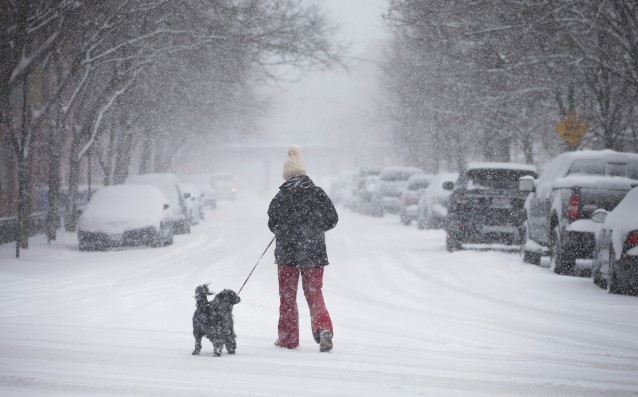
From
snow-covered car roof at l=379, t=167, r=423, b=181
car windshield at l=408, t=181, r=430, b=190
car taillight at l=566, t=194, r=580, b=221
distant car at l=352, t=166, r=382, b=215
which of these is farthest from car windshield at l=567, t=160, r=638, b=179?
distant car at l=352, t=166, r=382, b=215

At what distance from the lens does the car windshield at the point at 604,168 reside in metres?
15.6

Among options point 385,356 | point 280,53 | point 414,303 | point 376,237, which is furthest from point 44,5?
point 385,356

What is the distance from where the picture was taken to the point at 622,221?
1274cm

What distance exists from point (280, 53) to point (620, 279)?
48.6ft

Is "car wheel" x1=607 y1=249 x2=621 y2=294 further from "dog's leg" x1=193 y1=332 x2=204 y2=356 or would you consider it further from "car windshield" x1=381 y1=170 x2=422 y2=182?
"car windshield" x1=381 y1=170 x2=422 y2=182

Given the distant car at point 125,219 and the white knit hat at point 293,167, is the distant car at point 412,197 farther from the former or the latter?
the white knit hat at point 293,167

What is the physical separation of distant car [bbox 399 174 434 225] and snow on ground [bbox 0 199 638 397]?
13.9 m

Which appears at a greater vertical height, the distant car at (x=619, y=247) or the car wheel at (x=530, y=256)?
the distant car at (x=619, y=247)

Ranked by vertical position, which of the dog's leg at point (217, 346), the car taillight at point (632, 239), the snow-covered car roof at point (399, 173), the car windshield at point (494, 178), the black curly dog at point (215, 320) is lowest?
the dog's leg at point (217, 346)

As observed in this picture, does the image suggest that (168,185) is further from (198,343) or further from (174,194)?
(198,343)

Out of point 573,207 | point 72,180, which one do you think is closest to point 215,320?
point 573,207

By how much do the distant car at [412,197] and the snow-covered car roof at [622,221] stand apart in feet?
63.2

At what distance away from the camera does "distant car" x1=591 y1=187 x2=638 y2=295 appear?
40.8ft

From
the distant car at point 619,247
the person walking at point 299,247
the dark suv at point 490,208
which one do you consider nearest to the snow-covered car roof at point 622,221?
the distant car at point 619,247
